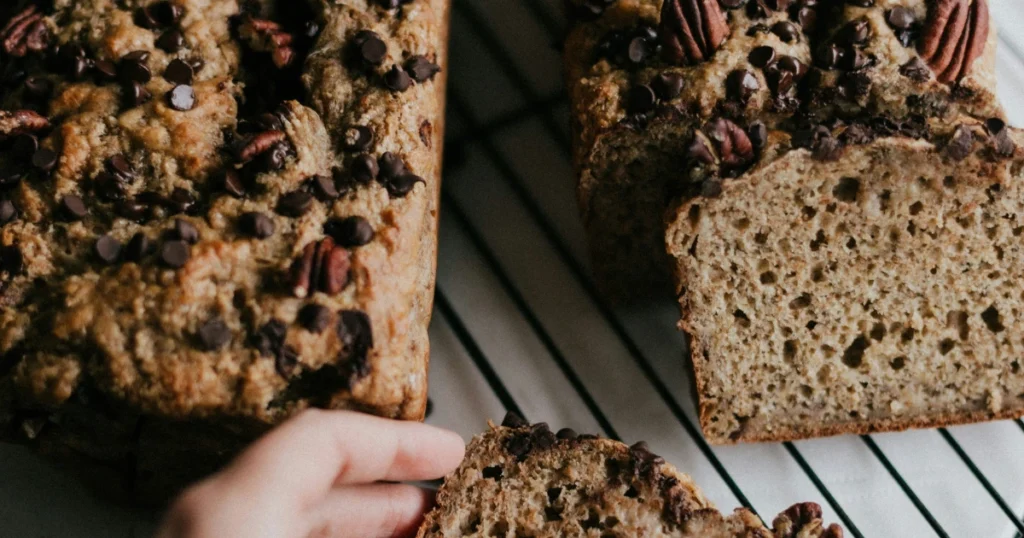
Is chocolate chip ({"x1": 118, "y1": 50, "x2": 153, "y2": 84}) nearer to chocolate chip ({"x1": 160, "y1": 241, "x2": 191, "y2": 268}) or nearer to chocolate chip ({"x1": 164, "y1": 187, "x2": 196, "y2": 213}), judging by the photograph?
chocolate chip ({"x1": 164, "y1": 187, "x2": 196, "y2": 213})

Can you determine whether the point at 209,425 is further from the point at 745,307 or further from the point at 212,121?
the point at 745,307

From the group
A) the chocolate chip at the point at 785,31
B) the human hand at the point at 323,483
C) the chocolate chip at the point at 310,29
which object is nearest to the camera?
the human hand at the point at 323,483

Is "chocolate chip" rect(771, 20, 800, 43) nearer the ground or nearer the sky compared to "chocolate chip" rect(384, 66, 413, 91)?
nearer the sky

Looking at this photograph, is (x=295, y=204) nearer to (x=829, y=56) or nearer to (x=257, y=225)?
(x=257, y=225)

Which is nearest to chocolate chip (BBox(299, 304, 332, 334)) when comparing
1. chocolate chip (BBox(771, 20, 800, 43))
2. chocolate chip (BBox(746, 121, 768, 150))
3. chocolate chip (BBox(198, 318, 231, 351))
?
chocolate chip (BBox(198, 318, 231, 351))

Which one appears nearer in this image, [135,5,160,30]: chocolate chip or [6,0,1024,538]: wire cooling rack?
[135,5,160,30]: chocolate chip

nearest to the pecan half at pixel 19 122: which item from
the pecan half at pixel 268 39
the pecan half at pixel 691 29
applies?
the pecan half at pixel 268 39

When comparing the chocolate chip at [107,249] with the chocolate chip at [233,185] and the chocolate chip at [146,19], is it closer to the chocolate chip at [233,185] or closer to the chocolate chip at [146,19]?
the chocolate chip at [233,185]
